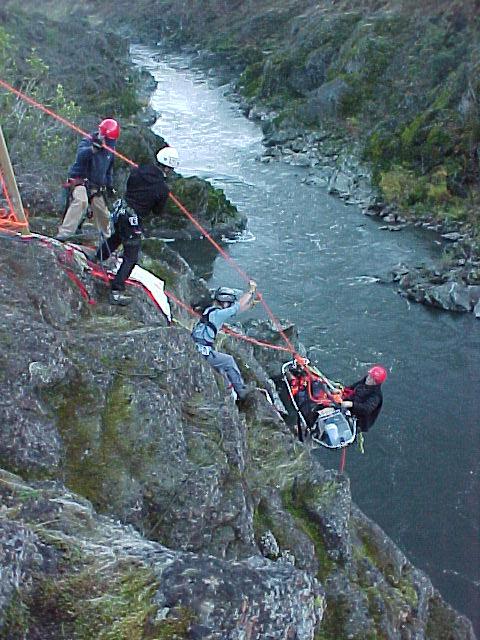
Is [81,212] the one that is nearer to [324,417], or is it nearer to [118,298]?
[118,298]

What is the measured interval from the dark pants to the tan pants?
42 cm

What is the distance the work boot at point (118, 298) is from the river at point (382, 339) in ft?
29.1

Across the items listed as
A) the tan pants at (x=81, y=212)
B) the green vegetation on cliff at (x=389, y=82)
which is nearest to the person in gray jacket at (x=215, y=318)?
the tan pants at (x=81, y=212)

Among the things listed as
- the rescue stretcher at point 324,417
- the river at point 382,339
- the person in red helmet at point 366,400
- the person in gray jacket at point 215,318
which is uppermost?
the person in gray jacket at point 215,318

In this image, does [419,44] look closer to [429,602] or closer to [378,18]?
[378,18]

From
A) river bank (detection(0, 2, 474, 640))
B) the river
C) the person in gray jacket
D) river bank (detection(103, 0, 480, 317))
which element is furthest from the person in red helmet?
river bank (detection(103, 0, 480, 317))

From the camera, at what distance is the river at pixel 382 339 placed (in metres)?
14.5

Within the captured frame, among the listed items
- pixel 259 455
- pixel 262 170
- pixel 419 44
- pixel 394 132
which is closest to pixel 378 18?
pixel 419 44

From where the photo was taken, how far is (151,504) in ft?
19.9

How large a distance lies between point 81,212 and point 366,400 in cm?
522

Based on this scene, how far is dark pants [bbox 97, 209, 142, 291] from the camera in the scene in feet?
24.2

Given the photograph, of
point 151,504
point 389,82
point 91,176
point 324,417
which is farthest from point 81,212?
point 389,82

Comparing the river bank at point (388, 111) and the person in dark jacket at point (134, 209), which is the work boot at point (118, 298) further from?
the river bank at point (388, 111)

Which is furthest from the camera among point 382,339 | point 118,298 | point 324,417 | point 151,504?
point 382,339
